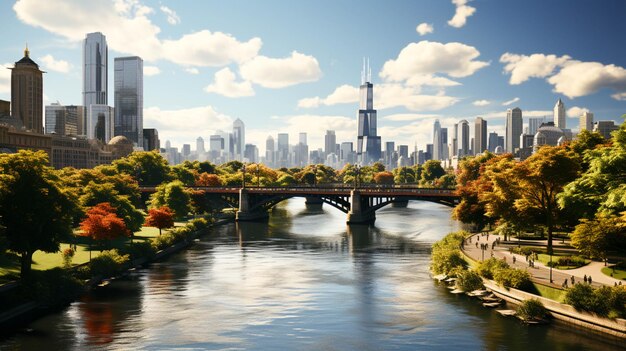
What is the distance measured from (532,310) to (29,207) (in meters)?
47.0

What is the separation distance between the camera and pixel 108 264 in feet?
212

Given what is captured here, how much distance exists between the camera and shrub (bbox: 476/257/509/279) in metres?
57.2

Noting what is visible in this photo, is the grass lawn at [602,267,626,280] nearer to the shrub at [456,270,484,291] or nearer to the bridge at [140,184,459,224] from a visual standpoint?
the shrub at [456,270,484,291]

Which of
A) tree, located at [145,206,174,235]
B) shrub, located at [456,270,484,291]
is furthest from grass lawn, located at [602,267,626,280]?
tree, located at [145,206,174,235]

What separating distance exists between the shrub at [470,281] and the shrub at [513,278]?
2.53 metres

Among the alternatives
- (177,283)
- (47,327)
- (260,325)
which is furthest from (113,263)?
→ (260,325)

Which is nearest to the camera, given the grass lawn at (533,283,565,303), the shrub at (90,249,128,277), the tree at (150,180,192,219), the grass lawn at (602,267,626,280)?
the grass lawn at (533,283,565,303)

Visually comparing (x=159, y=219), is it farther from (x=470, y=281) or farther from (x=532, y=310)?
(x=532, y=310)

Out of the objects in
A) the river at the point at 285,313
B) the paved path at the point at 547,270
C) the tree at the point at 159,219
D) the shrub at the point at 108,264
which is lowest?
the river at the point at 285,313

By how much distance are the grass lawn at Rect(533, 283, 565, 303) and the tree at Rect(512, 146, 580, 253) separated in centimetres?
1515

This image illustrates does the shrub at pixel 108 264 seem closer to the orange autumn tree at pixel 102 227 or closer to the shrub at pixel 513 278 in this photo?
the orange autumn tree at pixel 102 227

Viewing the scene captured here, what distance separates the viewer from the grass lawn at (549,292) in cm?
4821

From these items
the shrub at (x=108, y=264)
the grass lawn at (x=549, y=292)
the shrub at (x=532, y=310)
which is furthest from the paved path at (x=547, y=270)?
the shrub at (x=108, y=264)

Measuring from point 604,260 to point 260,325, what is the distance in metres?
37.0
